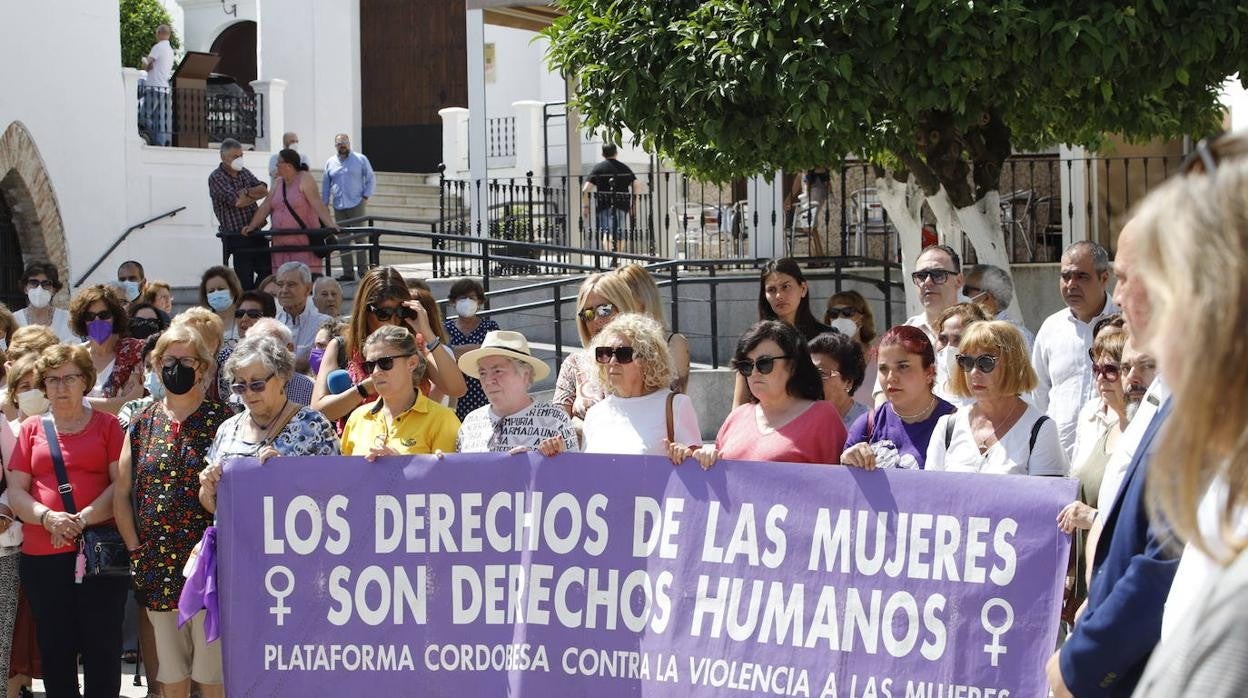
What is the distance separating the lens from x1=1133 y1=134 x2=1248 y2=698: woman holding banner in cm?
171

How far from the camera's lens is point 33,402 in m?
7.10

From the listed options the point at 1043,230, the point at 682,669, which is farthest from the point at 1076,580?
the point at 1043,230

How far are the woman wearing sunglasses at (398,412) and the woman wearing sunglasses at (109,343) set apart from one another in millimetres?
2366

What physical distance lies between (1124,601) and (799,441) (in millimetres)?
2628

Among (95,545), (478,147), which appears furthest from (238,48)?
(95,545)

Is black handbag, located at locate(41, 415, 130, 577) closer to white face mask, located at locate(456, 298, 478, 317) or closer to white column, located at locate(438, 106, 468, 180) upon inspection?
white face mask, located at locate(456, 298, 478, 317)

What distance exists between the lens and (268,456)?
6.18 m

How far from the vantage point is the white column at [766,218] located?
1678 cm

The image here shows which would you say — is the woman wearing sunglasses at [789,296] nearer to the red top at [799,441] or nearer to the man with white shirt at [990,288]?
the man with white shirt at [990,288]

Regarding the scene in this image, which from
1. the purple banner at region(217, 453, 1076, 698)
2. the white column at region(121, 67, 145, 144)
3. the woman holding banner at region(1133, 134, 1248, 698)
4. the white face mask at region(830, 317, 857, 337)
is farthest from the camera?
the white column at region(121, 67, 145, 144)

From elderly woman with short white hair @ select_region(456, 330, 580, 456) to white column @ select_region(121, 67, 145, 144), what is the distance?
51.7ft

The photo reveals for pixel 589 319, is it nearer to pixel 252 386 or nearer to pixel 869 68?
pixel 252 386

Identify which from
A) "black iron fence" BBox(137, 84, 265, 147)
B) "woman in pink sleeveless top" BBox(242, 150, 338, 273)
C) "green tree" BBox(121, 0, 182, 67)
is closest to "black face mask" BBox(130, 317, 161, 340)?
"woman in pink sleeveless top" BBox(242, 150, 338, 273)

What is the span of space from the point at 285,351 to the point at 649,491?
5.61 ft
